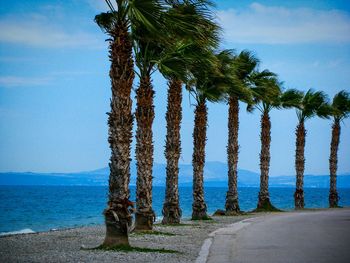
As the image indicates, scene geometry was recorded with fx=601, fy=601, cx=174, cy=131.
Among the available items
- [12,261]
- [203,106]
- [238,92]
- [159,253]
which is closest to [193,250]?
[159,253]

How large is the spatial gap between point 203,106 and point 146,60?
Answer: 9584 mm

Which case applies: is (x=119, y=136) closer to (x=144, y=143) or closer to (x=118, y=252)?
(x=118, y=252)

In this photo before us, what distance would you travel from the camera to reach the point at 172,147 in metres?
26.3

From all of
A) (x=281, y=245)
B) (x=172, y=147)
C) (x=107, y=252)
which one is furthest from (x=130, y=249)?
(x=172, y=147)

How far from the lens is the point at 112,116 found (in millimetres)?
15695

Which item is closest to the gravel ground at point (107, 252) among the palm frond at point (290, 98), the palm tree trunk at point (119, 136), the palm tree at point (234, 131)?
the palm tree trunk at point (119, 136)

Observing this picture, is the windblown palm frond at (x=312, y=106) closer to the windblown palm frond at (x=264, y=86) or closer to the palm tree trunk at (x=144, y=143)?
the windblown palm frond at (x=264, y=86)

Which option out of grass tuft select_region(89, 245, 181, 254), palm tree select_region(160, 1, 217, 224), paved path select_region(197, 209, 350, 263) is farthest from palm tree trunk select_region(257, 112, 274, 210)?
→ grass tuft select_region(89, 245, 181, 254)

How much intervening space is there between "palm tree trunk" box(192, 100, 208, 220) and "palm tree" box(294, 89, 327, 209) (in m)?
17.7

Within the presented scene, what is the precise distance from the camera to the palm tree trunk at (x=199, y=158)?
30641 mm

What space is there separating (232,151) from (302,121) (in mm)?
12311

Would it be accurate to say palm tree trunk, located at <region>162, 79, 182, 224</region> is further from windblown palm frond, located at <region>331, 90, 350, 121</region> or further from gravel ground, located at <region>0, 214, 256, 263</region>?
windblown palm frond, located at <region>331, 90, 350, 121</region>

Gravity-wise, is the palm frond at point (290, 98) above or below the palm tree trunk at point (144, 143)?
above

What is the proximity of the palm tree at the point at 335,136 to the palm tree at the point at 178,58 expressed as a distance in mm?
28389
